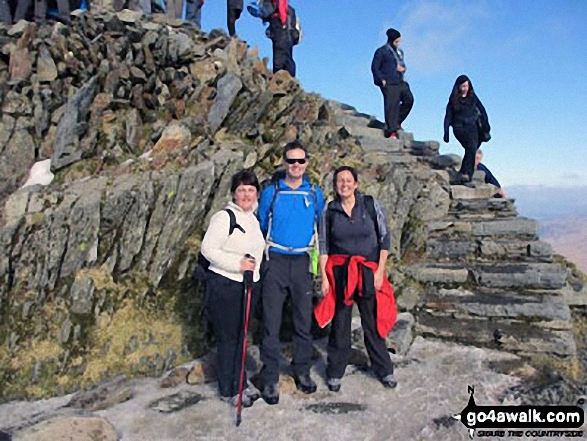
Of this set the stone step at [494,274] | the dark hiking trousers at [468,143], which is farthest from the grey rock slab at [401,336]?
the dark hiking trousers at [468,143]

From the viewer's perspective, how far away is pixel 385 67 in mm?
12695

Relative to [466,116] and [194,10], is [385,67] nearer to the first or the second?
[466,116]

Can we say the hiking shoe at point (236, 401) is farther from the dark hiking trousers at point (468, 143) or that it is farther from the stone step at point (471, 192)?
the dark hiking trousers at point (468, 143)

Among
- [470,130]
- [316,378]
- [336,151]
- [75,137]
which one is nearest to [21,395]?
[316,378]

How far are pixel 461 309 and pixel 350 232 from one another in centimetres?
352

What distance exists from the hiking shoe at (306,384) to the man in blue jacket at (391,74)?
9732 mm

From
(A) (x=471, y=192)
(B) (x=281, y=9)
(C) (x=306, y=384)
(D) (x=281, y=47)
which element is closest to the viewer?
(C) (x=306, y=384)

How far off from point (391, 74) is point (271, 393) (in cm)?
1047

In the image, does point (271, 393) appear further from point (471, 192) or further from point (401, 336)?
point (471, 192)

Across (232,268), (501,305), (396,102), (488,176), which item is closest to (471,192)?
(488,176)

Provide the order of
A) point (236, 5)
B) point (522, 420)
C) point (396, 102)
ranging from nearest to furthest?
point (522, 420) < point (396, 102) < point (236, 5)

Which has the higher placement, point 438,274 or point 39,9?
point 39,9

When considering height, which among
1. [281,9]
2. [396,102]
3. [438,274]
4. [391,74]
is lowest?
[438,274]

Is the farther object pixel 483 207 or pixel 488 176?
pixel 488 176
